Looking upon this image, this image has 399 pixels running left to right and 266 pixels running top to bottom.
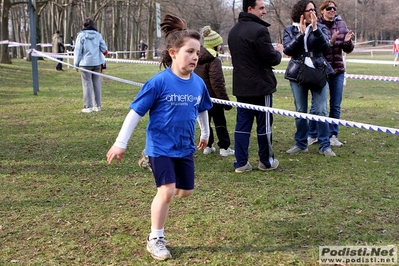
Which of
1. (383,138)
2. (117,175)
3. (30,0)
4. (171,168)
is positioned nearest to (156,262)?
(171,168)

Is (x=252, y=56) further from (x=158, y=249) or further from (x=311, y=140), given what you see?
(x=158, y=249)

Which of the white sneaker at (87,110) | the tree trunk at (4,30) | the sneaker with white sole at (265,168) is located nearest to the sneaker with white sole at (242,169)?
the sneaker with white sole at (265,168)

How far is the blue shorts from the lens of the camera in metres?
3.72

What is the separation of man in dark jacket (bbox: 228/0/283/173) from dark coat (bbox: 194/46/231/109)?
63 centimetres

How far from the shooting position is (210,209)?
4883 mm

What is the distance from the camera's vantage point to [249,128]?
6191 millimetres

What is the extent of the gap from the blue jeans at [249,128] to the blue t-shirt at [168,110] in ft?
7.71

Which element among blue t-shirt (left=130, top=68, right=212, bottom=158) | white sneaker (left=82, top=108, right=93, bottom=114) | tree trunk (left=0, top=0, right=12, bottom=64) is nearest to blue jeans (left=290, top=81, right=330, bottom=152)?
blue t-shirt (left=130, top=68, right=212, bottom=158)

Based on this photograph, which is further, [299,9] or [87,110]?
[87,110]

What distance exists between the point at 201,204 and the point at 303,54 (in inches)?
107

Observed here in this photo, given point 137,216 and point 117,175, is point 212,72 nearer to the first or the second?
point 117,175

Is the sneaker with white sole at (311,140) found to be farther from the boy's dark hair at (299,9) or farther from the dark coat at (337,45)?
the boy's dark hair at (299,9)

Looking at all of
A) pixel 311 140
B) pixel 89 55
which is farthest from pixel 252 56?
pixel 89 55

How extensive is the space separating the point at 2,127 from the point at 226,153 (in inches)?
181
